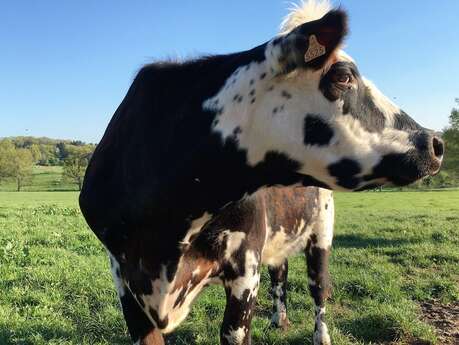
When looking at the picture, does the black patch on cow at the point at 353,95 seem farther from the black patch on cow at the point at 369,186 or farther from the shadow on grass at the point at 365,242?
the shadow on grass at the point at 365,242

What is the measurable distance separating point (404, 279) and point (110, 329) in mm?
4662

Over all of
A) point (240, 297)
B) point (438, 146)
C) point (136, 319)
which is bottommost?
point (136, 319)

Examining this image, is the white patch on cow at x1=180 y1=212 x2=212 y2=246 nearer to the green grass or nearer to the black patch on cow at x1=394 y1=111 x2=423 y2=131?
the black patch on cow at x1=394 y1=111 x2=423 y2=131

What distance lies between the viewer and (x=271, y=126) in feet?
7.55

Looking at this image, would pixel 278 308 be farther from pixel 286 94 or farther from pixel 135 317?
pixel 286 94

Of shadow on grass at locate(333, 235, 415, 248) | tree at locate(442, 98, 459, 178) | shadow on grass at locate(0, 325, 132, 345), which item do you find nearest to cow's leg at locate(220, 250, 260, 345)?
shadow on grass at locate(0, 325, 132, 345)

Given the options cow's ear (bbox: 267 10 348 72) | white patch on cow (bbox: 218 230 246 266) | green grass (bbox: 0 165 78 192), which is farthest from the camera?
green grass (bbox: 0 165 78 192)

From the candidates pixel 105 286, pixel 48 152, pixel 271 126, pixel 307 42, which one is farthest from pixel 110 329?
pixel 48 152

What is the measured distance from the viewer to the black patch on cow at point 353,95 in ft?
7.36

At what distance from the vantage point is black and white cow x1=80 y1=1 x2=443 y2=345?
2.27 m

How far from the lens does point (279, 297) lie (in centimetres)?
541

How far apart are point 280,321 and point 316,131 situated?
351cm

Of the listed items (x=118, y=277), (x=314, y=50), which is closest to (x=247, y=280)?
(x=118, y=277)

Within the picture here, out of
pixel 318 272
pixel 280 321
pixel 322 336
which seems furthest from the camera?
pixel 318 272
